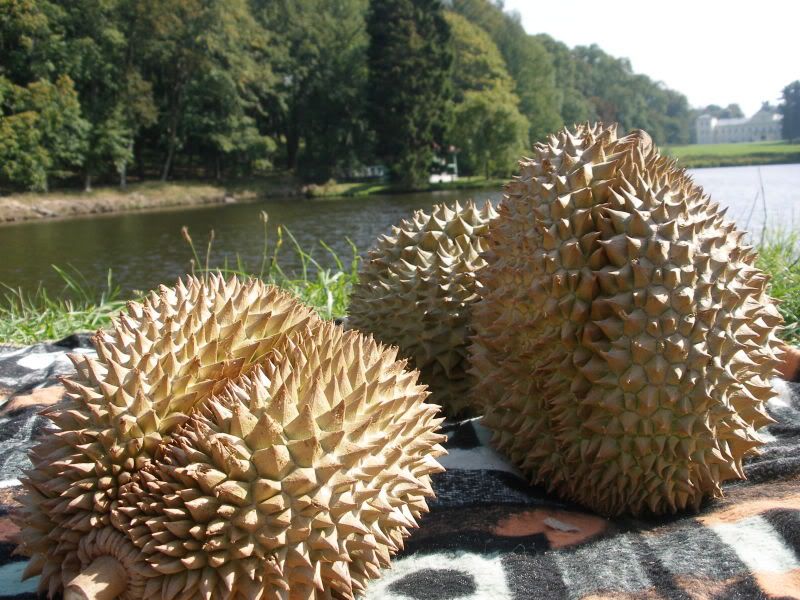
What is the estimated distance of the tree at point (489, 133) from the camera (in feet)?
149

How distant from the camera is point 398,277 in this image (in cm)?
300

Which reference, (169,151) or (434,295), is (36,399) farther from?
(169,151)

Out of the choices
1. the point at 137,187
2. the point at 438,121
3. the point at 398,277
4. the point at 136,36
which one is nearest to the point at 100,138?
the point at 137,187

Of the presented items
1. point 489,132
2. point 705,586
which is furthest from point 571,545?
point 489,132

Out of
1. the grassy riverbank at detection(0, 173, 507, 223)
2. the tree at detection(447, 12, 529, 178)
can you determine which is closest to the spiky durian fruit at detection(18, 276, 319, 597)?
the grassy riverbank at detection(0, 173, 507, 223)

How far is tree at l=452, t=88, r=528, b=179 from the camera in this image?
45.5 m

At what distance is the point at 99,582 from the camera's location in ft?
4.80

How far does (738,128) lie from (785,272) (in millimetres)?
146918

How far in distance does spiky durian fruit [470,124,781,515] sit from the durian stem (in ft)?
4.44

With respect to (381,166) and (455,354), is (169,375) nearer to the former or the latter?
(455,354)

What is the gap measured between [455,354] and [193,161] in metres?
49.3

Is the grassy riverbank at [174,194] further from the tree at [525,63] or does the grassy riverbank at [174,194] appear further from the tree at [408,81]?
the tree at [525,63]

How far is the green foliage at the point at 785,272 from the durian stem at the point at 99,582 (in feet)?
10.7

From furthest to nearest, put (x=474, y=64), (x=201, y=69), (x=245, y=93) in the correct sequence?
(x=474, y=64) → (x=245, y=93) → (x=201, y=69)
